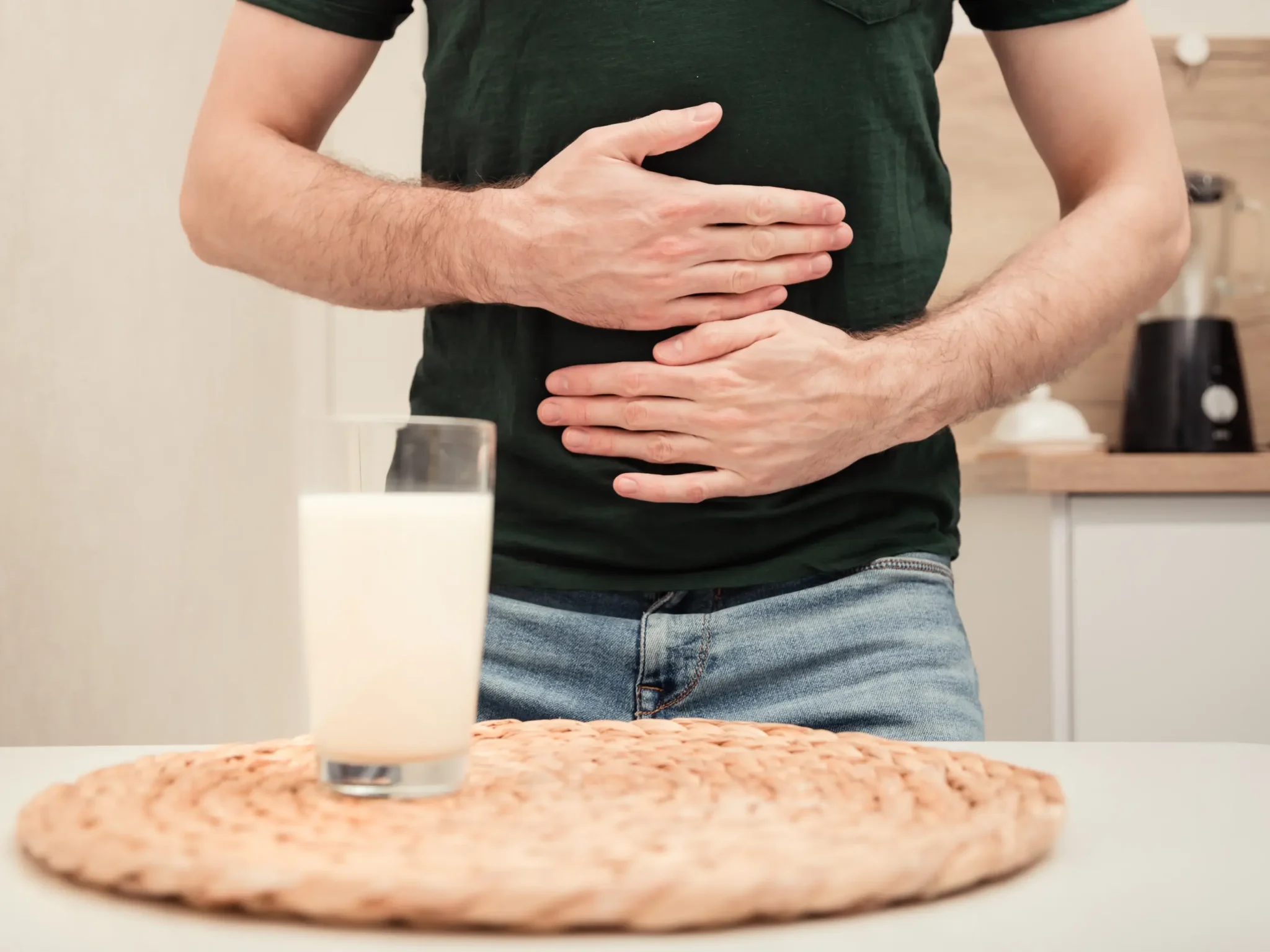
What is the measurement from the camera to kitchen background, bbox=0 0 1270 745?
1.34 meters

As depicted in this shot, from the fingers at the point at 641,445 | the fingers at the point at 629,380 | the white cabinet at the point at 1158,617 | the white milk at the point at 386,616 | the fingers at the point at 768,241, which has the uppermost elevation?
the fingers at the point at 768,241

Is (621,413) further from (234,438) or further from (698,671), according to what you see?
(234,438)

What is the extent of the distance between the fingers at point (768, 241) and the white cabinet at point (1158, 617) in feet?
3.69

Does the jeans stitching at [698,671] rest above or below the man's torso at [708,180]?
below

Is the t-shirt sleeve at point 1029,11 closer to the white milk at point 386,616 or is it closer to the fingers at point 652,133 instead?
the fingers at point 652,133

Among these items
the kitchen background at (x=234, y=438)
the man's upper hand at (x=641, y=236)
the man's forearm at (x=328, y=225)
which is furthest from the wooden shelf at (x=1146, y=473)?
the man's forearm at (x=328, y=225)

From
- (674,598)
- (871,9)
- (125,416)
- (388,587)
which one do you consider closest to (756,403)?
(674,598)

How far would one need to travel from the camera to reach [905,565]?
91 centimetres

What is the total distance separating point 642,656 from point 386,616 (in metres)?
0.46

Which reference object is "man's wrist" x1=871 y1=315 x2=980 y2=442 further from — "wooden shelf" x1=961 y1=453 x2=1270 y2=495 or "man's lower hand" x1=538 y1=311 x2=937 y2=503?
"wooden shelf" x1=961 y1=453 x2=1270 y2=495

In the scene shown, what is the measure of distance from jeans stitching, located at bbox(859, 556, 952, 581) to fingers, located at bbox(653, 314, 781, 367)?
0.64ft

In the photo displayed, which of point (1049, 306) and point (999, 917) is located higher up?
point (1049, 306)

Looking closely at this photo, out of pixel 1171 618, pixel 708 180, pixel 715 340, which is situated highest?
pixel 708 180

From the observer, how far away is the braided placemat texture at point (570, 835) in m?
0.33
